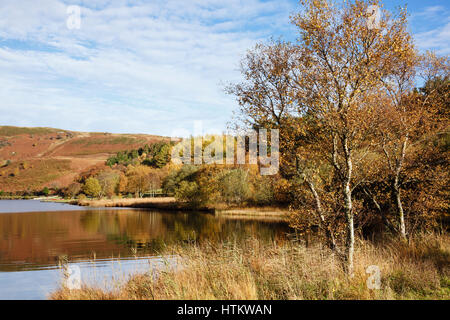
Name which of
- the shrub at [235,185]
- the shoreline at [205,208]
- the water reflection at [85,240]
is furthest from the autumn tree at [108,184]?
the water reflection at [85,240]

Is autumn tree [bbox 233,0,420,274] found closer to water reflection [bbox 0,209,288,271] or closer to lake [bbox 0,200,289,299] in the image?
lake [bbox 0,200,289,299]

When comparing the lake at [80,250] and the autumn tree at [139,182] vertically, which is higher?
the autumn tree at [139,182]

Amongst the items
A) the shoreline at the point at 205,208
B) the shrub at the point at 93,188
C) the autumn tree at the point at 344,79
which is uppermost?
the autumn tree at the point at 344,79

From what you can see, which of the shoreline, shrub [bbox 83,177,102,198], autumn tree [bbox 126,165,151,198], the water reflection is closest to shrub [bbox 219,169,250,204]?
the shoreline

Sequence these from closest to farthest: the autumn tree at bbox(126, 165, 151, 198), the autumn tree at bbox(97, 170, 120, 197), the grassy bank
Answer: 1. the grassy bank
2. the autumn tree at bbox(126, 165, 151, 198)
3. the autumn tree at bbox(97, 170, 120, 197)

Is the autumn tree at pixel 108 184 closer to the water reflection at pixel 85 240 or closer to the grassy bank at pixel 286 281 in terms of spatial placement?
the water reflection at pixel 85 240

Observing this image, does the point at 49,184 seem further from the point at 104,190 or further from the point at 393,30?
the point at 393,30

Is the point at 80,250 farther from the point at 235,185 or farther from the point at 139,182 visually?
the point at 139,182

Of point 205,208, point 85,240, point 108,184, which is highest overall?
point 108,184

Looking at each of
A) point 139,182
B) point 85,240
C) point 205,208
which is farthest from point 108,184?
point 85,240

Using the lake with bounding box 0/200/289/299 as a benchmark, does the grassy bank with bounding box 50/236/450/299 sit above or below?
above
